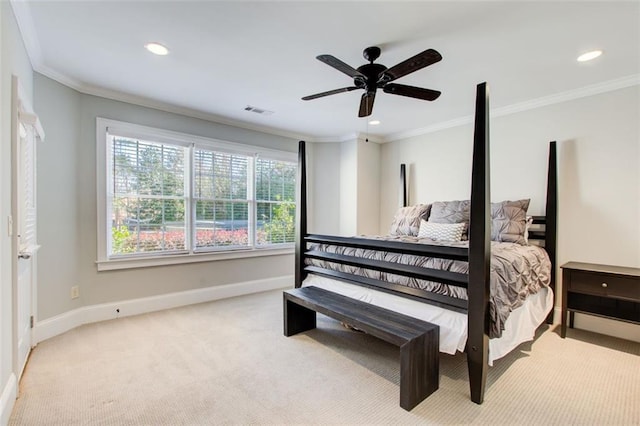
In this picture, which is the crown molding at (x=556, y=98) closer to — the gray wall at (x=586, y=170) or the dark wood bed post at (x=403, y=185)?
the gray wall at (x=586, y=170)

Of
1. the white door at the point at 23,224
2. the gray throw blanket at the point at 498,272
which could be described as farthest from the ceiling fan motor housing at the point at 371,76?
the white door at the point at 23,224

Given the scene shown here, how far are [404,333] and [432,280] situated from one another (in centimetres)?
45

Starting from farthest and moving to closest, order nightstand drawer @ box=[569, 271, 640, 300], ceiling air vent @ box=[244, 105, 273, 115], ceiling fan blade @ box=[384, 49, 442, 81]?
1. ceiling air vent @ box=[244, 105, 273, 115]
2. nightstand drawer @ box=[569, 271, 640, 300]
3. ceiling fan blade @ box=[384, 49, 442, 81]

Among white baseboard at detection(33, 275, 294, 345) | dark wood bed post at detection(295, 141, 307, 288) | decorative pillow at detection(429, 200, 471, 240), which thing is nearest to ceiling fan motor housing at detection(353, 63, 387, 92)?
dark wood bed post at detection(295, 141, 307, 288)

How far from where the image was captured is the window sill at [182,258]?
130 inches

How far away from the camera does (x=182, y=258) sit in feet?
12.5

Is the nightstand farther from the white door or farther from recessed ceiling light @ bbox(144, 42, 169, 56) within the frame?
the white door

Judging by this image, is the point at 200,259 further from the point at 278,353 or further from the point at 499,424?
the point at 499,424

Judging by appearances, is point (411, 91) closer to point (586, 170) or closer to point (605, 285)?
point (586, 170)

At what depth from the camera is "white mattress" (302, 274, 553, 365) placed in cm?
201

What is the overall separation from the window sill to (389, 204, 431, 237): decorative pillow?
5.94 feet

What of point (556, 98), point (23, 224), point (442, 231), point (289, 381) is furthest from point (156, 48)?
point (556, 98)

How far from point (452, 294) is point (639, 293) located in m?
1.72

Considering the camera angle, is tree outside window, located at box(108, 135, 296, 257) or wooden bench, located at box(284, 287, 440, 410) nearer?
wooden bench, located at box(284, 287, 440, 410)
